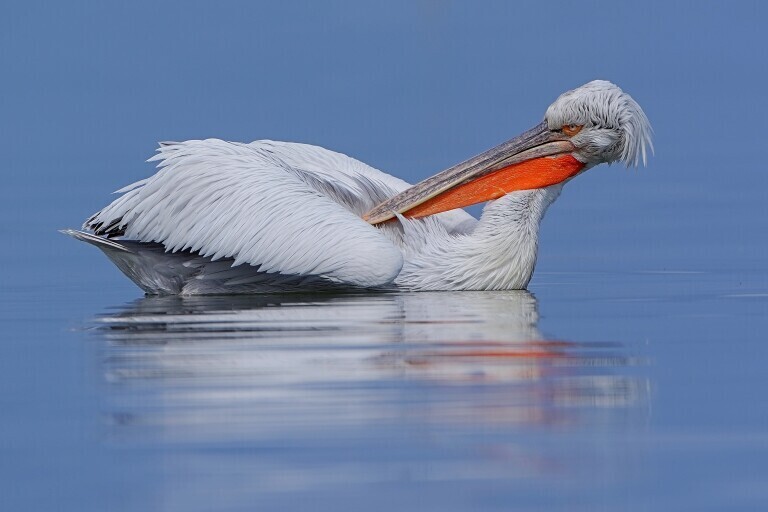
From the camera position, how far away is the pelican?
360 inches

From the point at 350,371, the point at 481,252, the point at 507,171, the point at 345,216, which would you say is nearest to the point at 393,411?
the point at 350,371

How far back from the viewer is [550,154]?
997 cm

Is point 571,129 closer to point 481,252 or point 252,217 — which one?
point 481,252

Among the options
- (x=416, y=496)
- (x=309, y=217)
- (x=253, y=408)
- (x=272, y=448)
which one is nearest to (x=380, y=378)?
(x=253, y=408)

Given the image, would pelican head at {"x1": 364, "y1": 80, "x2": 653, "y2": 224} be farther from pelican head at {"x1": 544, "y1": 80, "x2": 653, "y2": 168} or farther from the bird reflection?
the bird reflection

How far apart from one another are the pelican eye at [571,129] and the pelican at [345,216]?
1cm

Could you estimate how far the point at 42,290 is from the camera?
10.8 m

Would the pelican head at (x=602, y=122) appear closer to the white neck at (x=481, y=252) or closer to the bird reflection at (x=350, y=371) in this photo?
the white neck at (x=481, y=252)

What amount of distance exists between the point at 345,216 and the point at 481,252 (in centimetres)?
103

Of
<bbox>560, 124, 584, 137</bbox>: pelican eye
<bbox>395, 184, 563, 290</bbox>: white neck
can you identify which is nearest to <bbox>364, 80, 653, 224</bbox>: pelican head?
<bbox>560, 124, 584, 137</bbox>: pelican eye

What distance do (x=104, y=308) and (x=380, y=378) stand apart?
3995 mm

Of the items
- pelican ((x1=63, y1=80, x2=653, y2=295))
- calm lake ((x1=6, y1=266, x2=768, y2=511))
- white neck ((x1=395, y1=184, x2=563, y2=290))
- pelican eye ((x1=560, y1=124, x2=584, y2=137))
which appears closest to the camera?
calm lake ((x1=6, y1=266, x2=768, y2=511))

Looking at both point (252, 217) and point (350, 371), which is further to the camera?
point (252, 217)

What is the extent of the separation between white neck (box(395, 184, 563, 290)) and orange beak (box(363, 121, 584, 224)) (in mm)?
111
